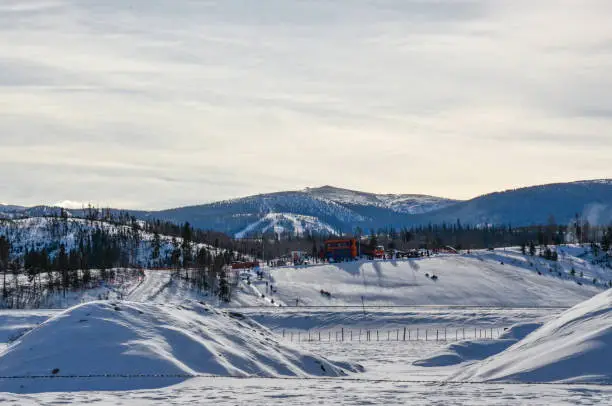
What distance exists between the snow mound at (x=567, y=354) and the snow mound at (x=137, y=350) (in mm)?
10048

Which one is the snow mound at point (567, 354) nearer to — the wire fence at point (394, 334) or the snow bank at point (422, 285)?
the wire fence at point (394, 334)

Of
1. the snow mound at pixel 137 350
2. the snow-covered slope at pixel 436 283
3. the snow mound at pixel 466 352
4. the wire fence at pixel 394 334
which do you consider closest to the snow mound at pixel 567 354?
the snow mound at pixel 137 350

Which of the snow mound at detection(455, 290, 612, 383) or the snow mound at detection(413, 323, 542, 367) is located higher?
the snow mound at detection(455, 290, 612, 383)

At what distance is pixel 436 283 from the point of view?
160 meters

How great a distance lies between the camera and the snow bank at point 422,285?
147 m

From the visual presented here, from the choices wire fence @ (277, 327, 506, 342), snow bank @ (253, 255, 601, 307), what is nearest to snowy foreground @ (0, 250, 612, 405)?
wire fence @ (277, 327, 506, 342)

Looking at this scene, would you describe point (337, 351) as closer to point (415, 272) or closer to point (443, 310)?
point (443, 310)

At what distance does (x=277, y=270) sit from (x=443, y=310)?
61.4m

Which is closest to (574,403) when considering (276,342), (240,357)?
(240,357)

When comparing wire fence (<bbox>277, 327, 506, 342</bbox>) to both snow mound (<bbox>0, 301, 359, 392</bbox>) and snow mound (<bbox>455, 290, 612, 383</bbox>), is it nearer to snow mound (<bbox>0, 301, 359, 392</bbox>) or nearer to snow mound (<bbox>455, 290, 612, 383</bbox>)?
snow mound (<bbox>0, 301, 359, 392</bbox>)

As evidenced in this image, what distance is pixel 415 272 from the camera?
554 feet

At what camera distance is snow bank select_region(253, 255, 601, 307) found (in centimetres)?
14700

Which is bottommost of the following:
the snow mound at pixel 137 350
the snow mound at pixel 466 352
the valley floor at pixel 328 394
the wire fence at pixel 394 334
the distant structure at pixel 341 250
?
the wire fence at pixel 394 334

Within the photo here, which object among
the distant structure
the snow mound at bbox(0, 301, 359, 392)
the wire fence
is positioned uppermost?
the distant structure
